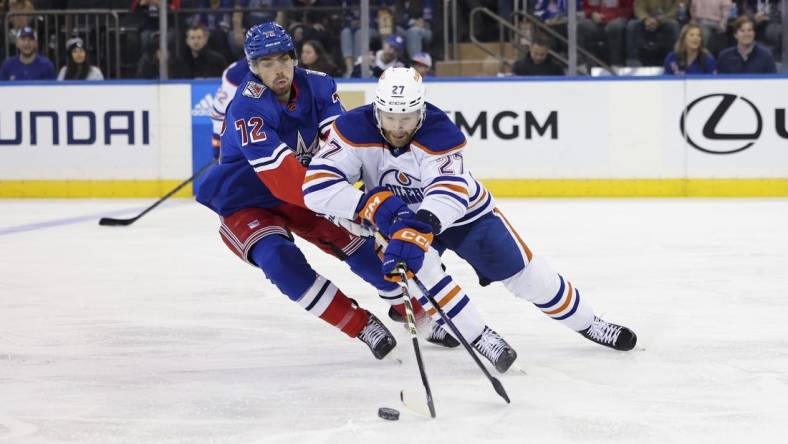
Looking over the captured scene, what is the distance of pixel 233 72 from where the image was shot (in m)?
6.91

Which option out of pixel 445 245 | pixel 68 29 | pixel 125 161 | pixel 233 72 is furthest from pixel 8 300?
pixel 68 29

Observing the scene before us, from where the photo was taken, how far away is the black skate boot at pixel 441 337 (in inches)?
146

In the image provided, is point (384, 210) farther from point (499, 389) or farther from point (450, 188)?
point (499, 389)

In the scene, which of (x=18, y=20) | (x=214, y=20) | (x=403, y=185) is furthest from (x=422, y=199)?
(x=18, y=20)

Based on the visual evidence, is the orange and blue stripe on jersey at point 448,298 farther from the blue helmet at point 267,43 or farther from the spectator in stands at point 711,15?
the spectator in stands at point 711,15

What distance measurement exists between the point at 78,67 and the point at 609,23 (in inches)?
143

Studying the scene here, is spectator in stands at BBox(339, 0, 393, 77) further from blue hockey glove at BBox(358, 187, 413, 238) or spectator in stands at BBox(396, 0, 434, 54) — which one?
blue hockey glove at BBox(358, 187, 413, 238)

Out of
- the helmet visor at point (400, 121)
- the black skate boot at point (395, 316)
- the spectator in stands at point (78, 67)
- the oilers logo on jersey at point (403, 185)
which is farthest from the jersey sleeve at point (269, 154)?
the spectator in stands at point (78, 67)

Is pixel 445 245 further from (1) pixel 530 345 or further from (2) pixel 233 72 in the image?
(2) pixel 233 72

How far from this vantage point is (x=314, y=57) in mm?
8578

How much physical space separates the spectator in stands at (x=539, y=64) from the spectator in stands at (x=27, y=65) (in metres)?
3.20

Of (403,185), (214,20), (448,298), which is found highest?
(214,20)

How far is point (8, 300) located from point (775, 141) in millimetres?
5429

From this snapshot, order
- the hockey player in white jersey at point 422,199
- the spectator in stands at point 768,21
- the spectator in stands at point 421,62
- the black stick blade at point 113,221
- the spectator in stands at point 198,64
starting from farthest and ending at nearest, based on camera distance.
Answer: the spectator in stands at point 198,64 < the spectator in stands at point 421,62 < the spectator in stands at point 768,21 < the black stick blade at point 113,221 < the hockey player in white jersey at point 422,199
